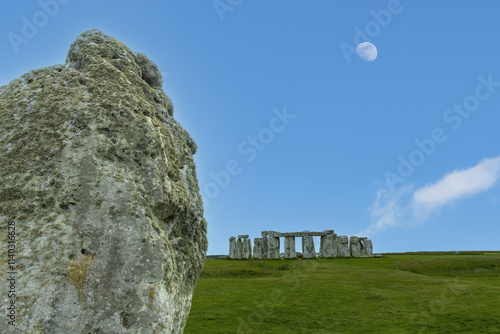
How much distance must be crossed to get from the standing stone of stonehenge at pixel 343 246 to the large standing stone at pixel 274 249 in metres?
5.87

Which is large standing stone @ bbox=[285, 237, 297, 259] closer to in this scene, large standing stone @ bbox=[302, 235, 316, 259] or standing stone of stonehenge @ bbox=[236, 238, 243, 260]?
large standing stone @ bbox=[302, 235, 316, 259]

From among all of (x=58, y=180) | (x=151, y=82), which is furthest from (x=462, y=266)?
(x=58, y=180)

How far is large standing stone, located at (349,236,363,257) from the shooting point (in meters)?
38.3

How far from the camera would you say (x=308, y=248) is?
37.9m

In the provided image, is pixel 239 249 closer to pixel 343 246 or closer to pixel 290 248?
pixel 290 248

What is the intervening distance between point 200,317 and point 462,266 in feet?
67.2

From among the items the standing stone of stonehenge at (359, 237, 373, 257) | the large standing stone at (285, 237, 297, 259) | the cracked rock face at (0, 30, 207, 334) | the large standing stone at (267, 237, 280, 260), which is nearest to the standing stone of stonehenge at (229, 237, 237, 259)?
the large standing stone at (267, 237, 280, 260)

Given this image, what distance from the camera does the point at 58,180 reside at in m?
4.31

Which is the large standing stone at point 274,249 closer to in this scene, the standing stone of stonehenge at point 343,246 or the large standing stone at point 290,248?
the large standing stone at point 290,248

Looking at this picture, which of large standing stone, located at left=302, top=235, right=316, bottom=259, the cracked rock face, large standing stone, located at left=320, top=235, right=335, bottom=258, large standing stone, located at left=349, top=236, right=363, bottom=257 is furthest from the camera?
large standing stone, located at left=349, top=236, right=363, bottom=257

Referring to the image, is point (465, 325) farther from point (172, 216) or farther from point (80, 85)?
point (80, 85)

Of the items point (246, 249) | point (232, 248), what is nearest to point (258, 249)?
point (246, 249)

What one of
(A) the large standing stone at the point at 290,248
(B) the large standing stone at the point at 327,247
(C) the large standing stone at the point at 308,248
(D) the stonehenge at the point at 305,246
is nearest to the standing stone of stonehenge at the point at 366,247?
(D) the stonehenge at the point at 305,246

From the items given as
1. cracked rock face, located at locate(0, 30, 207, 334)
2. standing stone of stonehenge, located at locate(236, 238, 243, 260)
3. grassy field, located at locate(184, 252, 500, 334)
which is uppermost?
standing stone of stonehenge, located at locate(236, 238, 243, 260)
